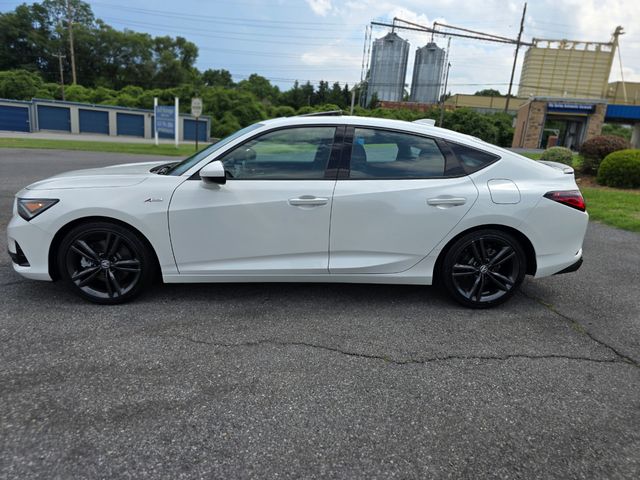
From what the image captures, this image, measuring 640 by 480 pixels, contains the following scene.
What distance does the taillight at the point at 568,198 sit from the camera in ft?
12.9

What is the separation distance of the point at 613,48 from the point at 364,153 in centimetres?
9307

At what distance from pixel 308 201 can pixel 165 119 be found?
120 ft

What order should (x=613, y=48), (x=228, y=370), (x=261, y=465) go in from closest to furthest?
(x=261, y=465), (x=228, y=370), (x=613, y=48)

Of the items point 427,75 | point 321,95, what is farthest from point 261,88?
point 427,75

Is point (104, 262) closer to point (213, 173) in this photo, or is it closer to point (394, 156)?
point (213, 173)

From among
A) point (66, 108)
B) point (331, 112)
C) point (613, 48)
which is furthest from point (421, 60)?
point (331, 112)

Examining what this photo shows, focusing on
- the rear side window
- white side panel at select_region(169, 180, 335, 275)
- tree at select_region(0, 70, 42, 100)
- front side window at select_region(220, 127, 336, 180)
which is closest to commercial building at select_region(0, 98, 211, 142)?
tree at select_region(0, 70, 42, 100)

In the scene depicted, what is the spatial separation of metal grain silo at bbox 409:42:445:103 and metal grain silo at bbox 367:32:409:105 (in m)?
4.78

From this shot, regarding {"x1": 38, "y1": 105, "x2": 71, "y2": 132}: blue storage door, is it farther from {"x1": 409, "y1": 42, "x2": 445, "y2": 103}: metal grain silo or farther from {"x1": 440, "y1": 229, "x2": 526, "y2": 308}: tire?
{"x1": 440, "y1": 229, "x2": 526, "y2": 308}: tire

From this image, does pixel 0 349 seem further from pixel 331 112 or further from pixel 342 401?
pixel 331 112

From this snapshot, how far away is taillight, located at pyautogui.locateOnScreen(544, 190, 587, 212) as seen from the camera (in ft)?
12.9

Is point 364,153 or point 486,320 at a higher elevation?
point 364,153

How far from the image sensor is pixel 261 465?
2.15 meters

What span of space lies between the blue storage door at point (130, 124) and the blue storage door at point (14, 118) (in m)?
8.28
